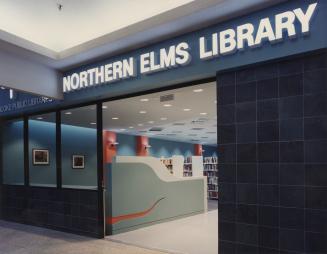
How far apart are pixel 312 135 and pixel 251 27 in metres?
1.44

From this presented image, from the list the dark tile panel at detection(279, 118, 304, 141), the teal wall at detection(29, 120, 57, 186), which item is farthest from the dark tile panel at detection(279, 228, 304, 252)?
the teal wall at detection(29, 120, 57, 186)

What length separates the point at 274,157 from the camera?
3.82 meters

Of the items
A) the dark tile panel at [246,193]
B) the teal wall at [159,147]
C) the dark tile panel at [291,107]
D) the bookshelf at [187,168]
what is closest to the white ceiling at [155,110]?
the dark tile panel at [291,107]

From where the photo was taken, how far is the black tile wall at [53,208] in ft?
20.2

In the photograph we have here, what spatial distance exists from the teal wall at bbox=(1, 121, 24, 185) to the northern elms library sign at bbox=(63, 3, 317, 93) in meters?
3.05

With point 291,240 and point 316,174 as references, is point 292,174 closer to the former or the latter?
point 316,174

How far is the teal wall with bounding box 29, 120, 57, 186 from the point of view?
337 inches

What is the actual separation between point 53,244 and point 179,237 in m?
2.27

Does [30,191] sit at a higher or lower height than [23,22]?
lower

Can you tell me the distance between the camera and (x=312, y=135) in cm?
357

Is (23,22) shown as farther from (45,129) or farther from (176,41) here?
(45,129)

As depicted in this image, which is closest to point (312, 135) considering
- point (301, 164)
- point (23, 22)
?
point (301, 164)

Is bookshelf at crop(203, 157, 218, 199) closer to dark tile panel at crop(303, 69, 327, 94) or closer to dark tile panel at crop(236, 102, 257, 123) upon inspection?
dark tile panel at crop(236, 102, 257, 123)

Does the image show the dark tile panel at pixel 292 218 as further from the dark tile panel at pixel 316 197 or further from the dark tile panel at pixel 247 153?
the dark tile panel at pixel 247 153
